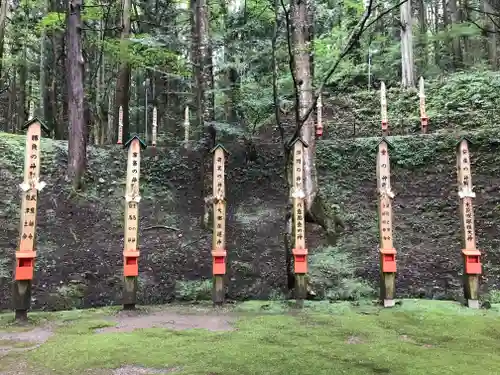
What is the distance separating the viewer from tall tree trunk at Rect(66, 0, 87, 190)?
35.3ft

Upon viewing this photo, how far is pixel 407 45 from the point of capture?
16469mm

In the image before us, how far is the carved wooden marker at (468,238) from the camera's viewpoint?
6382mm

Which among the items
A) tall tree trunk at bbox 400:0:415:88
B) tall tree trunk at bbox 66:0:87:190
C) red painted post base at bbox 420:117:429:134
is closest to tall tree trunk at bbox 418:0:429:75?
tall tree trunk at bbox 400:0:415:88

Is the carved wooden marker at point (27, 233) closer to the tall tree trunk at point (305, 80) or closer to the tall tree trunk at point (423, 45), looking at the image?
the tall tree trunk at point (305, 80)

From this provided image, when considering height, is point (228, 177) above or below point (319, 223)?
above

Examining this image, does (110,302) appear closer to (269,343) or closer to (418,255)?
(269,343)

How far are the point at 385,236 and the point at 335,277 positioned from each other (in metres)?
1.67

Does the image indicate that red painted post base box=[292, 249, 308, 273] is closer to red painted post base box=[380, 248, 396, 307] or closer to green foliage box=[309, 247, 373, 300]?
green foliage box=[309, 247, 373, 300]

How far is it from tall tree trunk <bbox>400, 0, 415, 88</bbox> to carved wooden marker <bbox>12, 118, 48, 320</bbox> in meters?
14.4

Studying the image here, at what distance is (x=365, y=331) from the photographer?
16.8 ft

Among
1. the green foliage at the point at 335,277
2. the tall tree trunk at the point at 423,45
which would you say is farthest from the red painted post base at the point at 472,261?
the tall tree trunk at the point at 423,45

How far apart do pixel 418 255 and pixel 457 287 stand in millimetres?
1144

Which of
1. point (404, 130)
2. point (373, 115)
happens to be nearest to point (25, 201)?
point (404, 130)

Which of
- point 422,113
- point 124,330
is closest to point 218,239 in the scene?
point 124,330
